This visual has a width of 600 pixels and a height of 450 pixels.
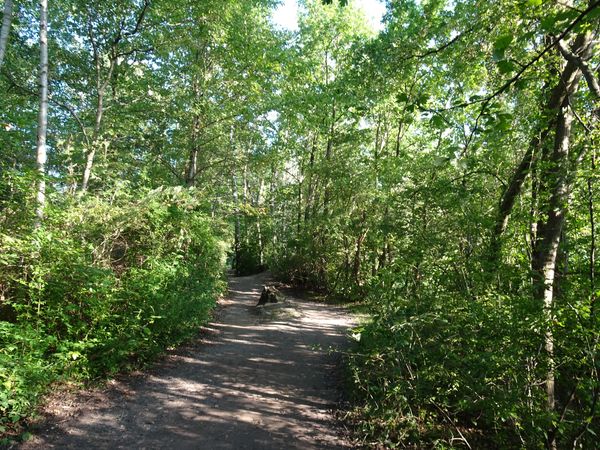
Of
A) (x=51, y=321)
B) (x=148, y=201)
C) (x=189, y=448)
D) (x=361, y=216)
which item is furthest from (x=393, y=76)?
(x=361, y=216)

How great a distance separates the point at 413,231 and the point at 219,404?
4.32m

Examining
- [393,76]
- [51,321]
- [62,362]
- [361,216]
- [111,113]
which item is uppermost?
[111,113]

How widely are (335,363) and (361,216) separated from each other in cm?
765

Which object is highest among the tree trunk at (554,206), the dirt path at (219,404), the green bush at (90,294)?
the tree trunk at (554,206)

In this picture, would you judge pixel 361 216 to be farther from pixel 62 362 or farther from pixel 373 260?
pixel 62 362

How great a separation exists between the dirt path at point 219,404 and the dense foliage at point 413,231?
47 centimetres

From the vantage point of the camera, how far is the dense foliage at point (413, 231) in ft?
11.5

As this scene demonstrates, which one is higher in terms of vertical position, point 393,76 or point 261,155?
point 261,155

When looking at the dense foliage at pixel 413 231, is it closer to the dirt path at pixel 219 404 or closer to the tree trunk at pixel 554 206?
the tree trunk at pixel 554 206

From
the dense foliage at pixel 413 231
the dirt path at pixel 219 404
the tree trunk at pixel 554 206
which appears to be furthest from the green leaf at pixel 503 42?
the dirt path at pixel 219 404

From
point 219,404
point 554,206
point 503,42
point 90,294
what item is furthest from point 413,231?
point 90,294

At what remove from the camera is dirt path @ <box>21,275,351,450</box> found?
13.5 feet

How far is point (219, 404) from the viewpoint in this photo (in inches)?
202

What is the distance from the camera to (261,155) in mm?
14000
